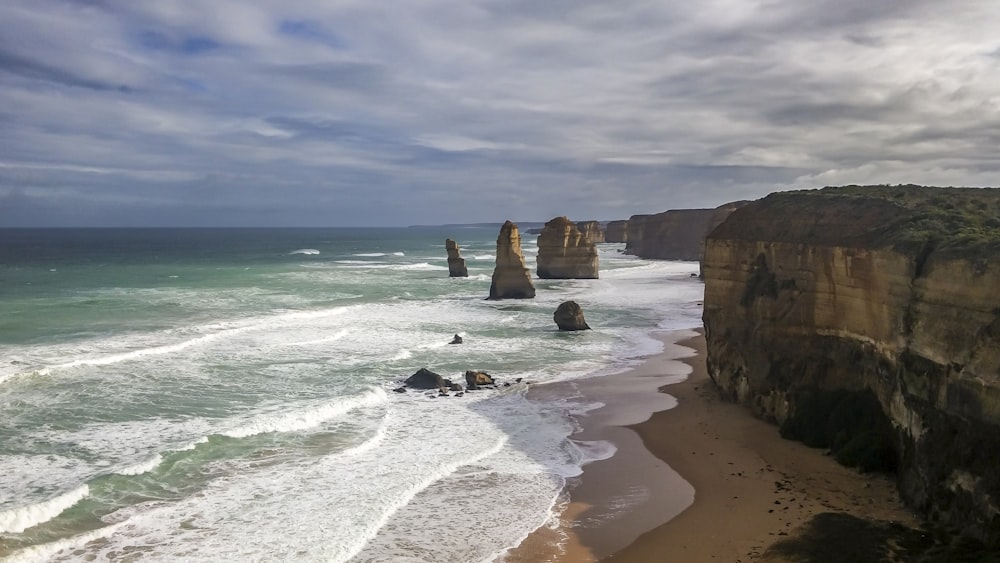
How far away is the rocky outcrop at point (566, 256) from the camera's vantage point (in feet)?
227

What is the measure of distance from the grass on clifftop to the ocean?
28.6 ft

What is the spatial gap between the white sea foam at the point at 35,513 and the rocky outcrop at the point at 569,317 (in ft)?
84.5

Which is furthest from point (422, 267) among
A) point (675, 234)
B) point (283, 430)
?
point (283, 430)

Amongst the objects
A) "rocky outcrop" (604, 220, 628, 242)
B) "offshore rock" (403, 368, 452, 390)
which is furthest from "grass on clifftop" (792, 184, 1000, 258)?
"rocky outcrop" (604, 220, 628, 242)

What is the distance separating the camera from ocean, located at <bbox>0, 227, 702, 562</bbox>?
45.7 ft

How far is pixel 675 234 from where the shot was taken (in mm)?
104312

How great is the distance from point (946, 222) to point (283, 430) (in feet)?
54.3

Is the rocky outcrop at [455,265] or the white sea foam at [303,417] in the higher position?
the rocky outcrop at [455,265]

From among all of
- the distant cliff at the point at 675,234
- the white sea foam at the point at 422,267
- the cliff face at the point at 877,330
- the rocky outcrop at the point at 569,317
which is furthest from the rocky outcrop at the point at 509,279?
the distant cliff at the point at 675,234

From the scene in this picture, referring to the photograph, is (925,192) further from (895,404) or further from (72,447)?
(72,447)

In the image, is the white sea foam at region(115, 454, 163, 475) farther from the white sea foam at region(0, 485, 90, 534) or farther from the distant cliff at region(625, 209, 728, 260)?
the distant cliff at region(625, 209, 728, 260)

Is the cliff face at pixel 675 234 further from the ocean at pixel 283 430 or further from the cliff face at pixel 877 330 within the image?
the cliff face at pixel 877 330

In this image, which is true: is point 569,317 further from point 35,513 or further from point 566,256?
point 566,256

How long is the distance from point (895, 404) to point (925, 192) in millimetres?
9296
